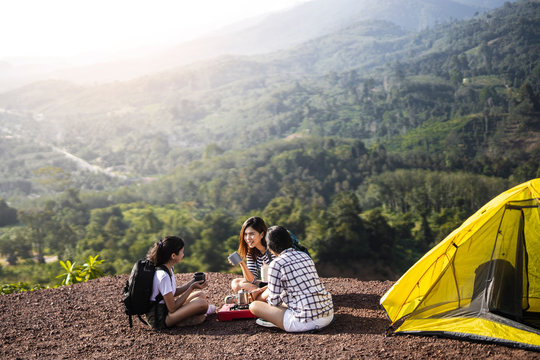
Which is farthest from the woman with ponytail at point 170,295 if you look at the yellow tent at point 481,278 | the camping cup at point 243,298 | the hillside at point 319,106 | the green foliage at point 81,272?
the hillside at point 319,106

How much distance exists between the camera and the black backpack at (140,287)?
12.6 feet

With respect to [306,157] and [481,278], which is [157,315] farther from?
[306,157]

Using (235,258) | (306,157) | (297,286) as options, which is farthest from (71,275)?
(306,157)

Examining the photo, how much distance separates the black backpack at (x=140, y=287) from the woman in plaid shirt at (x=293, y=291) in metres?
1.07

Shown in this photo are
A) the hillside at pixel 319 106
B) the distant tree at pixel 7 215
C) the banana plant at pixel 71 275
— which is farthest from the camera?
the hillside at pixel 319 106

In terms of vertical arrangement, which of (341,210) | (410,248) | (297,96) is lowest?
(410,248)

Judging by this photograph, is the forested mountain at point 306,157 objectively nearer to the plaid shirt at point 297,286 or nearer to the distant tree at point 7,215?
the distant tree at point 7,215

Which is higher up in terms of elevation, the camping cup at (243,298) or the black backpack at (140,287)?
the black backpack at (140,287)

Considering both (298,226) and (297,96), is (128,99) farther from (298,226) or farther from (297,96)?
(298,226)

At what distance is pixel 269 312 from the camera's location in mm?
3781

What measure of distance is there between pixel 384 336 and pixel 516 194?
1.67 m

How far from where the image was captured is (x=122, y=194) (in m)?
61.8

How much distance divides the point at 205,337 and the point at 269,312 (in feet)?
2.22

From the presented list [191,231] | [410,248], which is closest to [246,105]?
[191,231]
